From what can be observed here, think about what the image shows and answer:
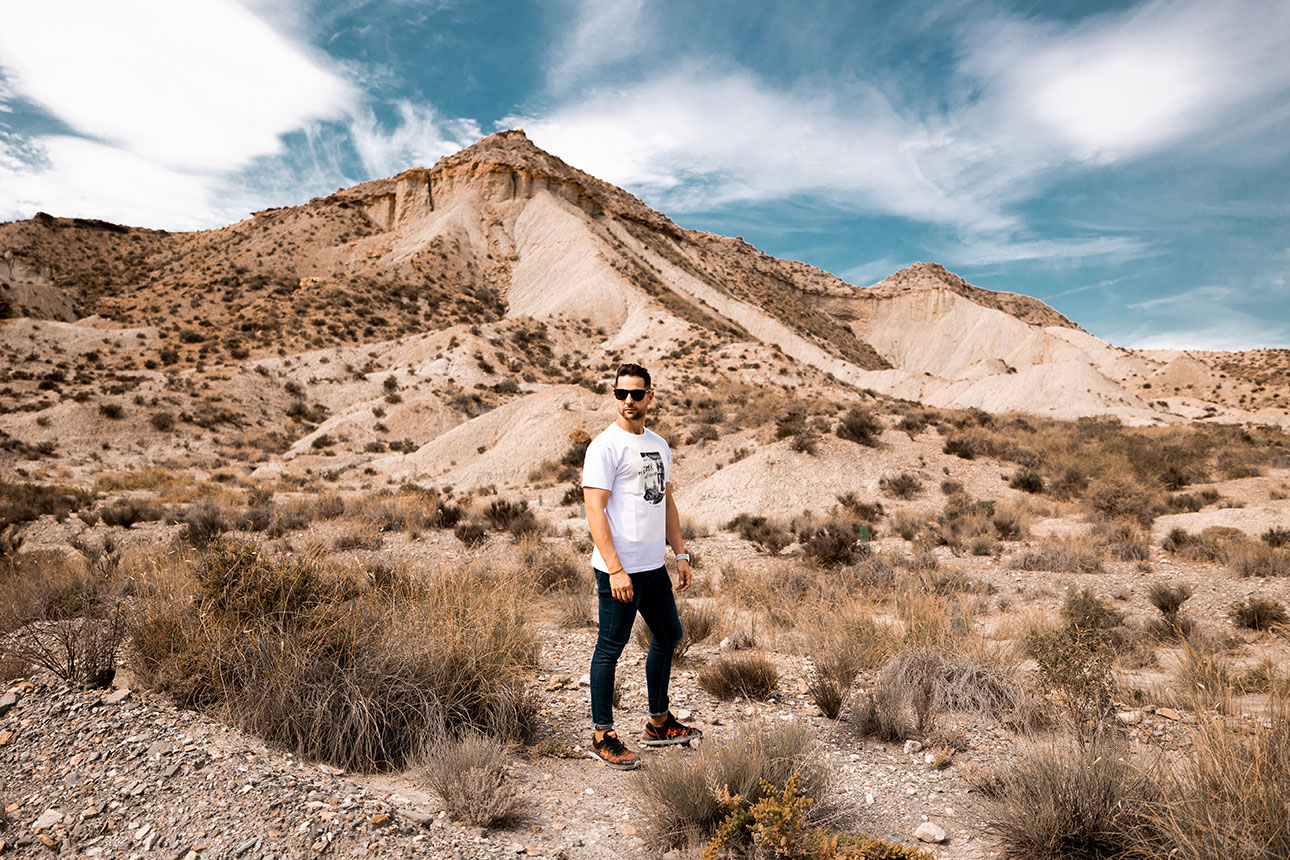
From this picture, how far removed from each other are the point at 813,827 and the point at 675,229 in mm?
70796

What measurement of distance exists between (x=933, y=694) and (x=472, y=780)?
118 inches

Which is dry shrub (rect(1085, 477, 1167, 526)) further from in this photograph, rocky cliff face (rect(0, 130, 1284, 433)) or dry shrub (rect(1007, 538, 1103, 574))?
rocky cliff face (rect(0, 130, 1284, 433))

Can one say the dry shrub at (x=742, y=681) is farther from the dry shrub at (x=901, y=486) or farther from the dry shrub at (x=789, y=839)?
the dry shrub at (x=901, y=486)

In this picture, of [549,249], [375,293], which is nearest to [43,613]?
[375,293]

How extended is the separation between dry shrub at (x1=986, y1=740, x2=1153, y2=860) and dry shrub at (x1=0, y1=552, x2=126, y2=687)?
193 inches

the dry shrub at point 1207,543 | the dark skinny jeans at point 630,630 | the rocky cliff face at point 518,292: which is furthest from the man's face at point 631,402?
the rocky cliff face at point 518,292

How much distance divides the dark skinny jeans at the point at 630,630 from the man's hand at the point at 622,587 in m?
0.09

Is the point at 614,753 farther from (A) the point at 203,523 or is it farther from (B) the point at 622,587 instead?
(A) the point at 203,523

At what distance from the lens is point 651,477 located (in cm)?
375

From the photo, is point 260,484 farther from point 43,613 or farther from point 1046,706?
point 1046,706

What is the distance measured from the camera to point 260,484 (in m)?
20.4

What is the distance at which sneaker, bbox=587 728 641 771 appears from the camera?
3.61 m

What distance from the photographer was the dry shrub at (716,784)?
2.89 m

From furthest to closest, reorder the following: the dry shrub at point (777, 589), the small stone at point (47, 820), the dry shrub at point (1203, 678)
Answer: the dry shrub at point (777, 589) → the dry shrub at point (1203, 678) → the small stone at point (47, 820)
